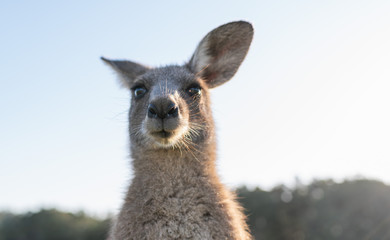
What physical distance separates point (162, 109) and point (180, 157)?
27.8 inches

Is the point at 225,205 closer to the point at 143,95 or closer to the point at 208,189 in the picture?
the point at 208,189

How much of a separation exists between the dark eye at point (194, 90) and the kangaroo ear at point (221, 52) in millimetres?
441

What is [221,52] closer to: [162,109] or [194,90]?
[194,90]

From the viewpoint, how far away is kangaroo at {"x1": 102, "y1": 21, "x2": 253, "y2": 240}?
151 inches

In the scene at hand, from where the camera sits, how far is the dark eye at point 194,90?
518 cm

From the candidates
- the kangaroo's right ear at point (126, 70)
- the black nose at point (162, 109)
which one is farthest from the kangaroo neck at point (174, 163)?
the kangaroo's right ear at point (126, 70)

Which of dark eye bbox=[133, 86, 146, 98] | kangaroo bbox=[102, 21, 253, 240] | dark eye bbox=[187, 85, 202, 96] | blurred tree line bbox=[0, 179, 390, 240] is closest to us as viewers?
kangaroo bbox=[102, 21, 253, 240]

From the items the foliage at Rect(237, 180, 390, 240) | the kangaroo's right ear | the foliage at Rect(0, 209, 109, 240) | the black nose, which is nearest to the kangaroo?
the black nose

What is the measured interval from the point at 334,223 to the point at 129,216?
13.6 m

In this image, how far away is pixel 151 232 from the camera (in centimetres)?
372

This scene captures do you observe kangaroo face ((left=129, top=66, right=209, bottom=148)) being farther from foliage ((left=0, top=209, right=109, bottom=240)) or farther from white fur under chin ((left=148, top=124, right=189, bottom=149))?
foliage ((left=0, top=209, right=109, bottom=240))

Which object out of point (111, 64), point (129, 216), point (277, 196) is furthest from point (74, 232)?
point (129, 216)

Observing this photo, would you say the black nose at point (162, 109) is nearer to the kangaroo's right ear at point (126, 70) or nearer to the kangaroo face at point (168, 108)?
the kangaroo face at point (168, 108)

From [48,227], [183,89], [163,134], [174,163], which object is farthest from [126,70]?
[48,227]
